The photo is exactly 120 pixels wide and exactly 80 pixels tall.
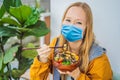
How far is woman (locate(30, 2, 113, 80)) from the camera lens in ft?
3.64

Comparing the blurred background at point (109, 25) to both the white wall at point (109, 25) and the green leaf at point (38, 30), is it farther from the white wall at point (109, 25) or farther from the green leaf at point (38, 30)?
the green leaf at point (38, 30)

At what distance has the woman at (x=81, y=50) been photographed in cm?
111

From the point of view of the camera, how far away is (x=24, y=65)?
4.16ft

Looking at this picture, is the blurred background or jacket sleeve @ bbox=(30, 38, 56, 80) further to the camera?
the blurred background

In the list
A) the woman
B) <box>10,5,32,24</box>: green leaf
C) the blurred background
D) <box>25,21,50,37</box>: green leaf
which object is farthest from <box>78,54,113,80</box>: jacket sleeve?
<box>10,5,32,24</box>: green leaf

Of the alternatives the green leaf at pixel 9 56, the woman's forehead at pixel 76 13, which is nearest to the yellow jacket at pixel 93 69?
the green leaf at pixel 9 56

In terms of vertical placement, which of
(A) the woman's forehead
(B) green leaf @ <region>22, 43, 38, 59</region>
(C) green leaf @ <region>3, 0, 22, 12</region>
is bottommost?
(B) green leaf @ <region>22, 43, 38, 59</region>

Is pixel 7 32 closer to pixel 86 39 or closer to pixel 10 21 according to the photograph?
pixel 10 21

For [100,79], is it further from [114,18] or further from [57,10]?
[57,10]

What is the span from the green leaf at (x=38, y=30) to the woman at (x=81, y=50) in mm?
87

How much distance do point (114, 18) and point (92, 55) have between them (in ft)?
1.04

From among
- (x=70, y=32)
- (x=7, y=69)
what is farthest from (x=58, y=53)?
(x=7, y=69)

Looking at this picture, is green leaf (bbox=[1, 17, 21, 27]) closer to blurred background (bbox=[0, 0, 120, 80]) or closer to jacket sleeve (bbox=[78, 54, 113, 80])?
blurred background (bbox=[0, 0, 120, 80])

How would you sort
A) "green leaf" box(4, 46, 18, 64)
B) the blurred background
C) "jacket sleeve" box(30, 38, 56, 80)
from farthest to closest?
the blurred background
"jacket sleeve" box(30, 38, 56, 80)
"green leaf" box(4, 46, 18, 64)
